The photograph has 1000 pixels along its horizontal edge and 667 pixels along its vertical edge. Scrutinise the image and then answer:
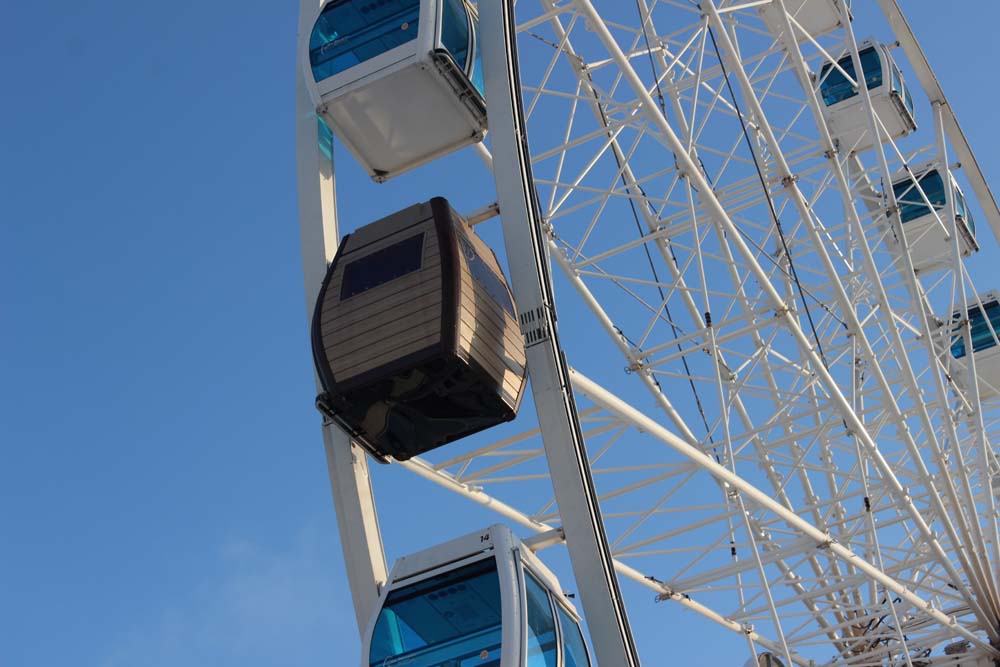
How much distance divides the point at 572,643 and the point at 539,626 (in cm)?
53

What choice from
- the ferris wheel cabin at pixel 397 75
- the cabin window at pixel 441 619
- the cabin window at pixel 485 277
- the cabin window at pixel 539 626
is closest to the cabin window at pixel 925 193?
the ferris wheel cabin at pixel 397 75

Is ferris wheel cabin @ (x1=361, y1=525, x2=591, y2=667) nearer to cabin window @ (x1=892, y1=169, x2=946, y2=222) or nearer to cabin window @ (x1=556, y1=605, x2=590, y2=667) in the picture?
cabin window @ (x1=556, y1=605, x2=590, y2=667)

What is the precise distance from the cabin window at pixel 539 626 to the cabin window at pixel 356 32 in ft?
16.6

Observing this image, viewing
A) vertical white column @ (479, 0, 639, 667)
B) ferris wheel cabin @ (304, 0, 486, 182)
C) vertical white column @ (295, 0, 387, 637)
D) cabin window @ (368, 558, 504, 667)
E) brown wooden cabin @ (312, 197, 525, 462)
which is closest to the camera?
cabin window @ (368, 558, 504, 667)

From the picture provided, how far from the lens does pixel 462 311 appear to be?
1096 centimetres

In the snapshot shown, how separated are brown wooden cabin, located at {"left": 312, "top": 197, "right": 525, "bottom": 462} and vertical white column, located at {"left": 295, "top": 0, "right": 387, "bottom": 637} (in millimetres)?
296

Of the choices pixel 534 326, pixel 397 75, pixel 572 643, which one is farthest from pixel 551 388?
pixel 397 75

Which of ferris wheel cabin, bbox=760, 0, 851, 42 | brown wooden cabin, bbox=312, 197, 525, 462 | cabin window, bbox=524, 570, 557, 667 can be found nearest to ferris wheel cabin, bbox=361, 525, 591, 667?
cabin window, bbox=524, 570, 557, 667

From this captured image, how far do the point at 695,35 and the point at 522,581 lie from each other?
10106 mm

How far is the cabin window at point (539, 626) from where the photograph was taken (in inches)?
384

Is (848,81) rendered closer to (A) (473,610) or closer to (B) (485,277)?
(B) (485,277)

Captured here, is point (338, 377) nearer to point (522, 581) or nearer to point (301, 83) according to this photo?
point (522, 581)

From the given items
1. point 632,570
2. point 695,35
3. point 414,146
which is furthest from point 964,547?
point 414,146

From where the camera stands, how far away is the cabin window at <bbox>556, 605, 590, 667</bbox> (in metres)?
10.1
